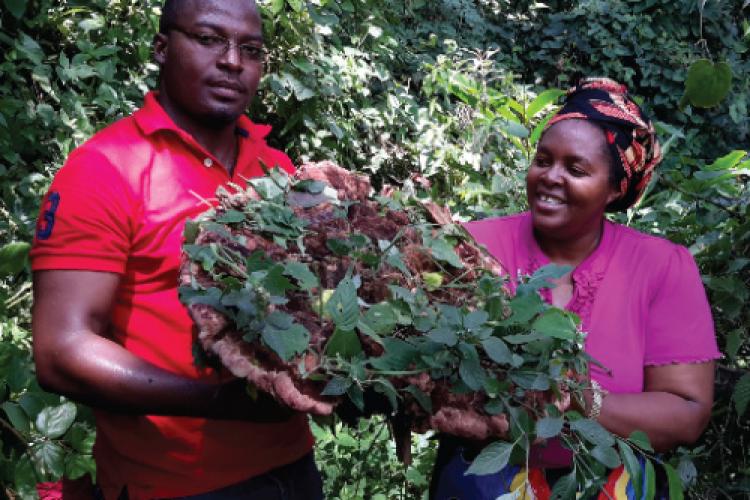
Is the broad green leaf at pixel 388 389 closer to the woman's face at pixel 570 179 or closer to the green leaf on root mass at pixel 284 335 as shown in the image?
the green leaf on root mass at pixel 284 335

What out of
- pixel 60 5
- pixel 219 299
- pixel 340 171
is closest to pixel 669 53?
pixel 60 5

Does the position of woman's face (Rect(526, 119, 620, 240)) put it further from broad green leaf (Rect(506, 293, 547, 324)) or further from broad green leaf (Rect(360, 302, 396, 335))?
broad green leaf (Rect(360, 302, 396, 335))

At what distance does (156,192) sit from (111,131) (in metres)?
0.16

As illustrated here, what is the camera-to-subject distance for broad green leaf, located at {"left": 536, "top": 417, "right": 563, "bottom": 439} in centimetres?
118

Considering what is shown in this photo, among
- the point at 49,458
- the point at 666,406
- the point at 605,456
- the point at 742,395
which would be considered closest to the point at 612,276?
the point at 666,406

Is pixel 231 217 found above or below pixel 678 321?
above

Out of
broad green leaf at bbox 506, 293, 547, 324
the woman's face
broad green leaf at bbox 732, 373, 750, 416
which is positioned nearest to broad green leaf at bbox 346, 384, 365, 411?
broad green leaf at bbox 506, 293, 547, 324

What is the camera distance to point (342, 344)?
117 centimetres

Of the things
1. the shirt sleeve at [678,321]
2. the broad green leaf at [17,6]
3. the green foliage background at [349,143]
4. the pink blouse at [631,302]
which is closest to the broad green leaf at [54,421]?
the green foliage background at [349,143]

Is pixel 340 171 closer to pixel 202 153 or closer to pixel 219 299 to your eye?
pixel 202 153

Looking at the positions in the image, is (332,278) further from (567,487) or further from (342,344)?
(567,487)

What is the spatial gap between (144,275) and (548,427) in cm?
76

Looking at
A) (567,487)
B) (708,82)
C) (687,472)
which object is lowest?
(687,472)

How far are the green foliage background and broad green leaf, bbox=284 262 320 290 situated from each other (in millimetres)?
485
